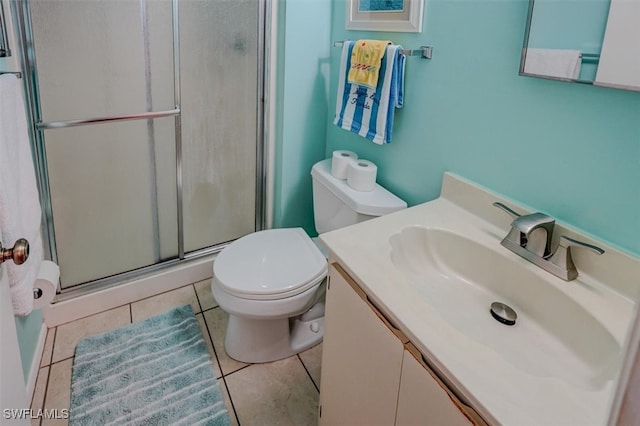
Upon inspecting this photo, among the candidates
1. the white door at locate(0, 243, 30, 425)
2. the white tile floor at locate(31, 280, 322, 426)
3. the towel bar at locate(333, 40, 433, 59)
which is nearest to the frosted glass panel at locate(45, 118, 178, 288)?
the white tile floor at locate(31, 280, 322, 426)

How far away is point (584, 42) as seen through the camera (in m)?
1.02

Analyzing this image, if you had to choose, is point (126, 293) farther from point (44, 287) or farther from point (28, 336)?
point (44, 287)

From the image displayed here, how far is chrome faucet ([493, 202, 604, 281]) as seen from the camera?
1.06 m

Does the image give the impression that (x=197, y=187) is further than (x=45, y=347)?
Yes

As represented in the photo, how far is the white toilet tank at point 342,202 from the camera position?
160cm

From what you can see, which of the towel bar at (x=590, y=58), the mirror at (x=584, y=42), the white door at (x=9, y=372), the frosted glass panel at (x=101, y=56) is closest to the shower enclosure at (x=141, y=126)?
the frosted glass panel at (x=101, y=56)

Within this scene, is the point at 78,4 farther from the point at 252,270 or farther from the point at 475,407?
the point at 475,407

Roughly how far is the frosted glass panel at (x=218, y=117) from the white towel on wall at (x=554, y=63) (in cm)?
133

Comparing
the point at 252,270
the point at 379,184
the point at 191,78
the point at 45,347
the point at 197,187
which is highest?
the point at 191,78

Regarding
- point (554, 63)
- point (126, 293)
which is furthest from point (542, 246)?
point (126, 293)

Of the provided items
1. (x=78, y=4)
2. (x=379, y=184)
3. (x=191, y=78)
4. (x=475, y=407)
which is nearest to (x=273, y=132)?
(x=191, y=78)

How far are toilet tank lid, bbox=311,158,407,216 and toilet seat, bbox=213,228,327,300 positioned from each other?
278 mm

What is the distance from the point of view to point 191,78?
1.95m

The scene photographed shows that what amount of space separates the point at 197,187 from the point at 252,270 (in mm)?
723
